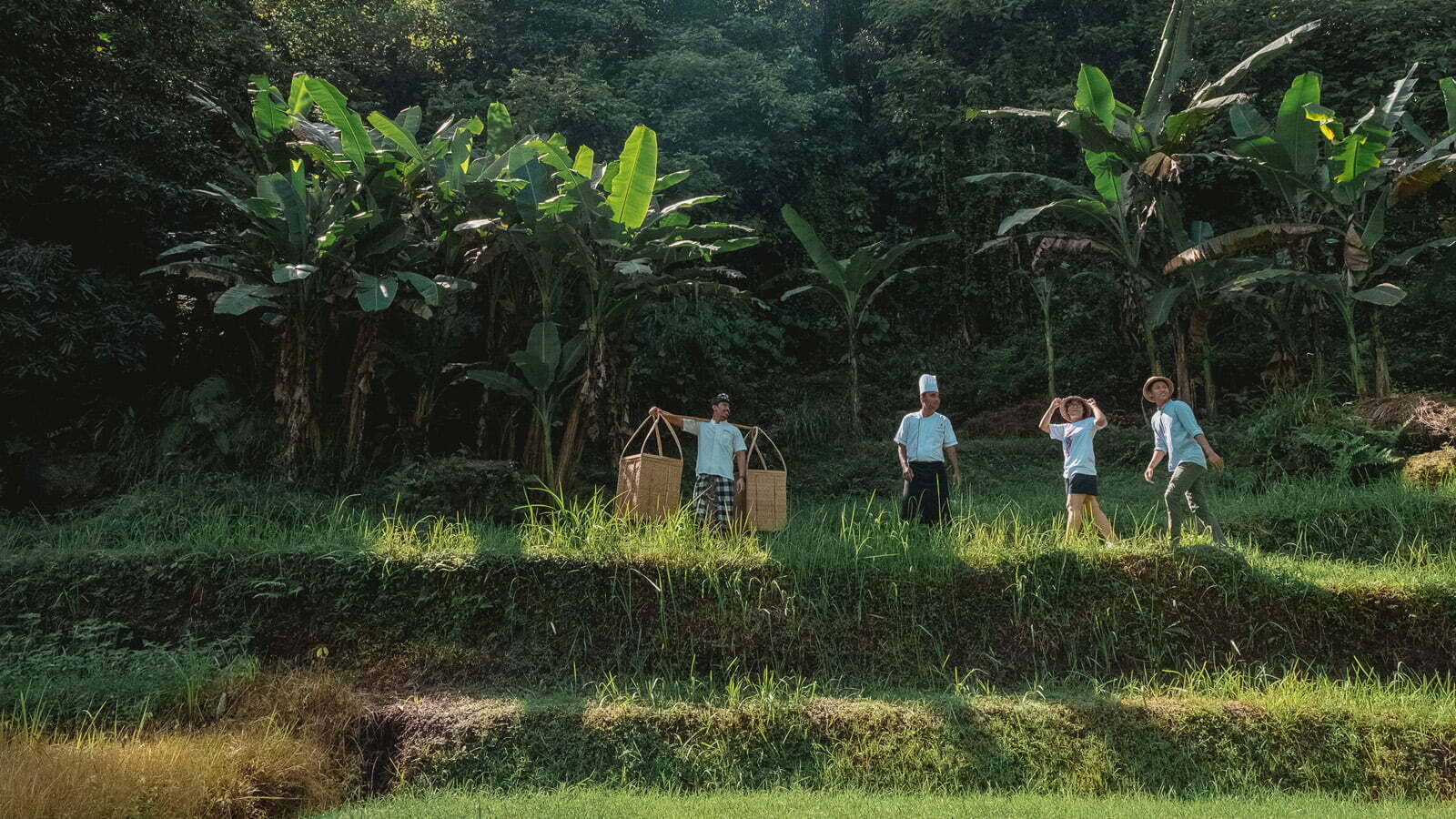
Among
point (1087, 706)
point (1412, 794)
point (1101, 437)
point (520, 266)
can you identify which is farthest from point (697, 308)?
point (1412, 794)

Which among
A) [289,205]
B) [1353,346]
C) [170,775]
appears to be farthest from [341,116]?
[1353,346]

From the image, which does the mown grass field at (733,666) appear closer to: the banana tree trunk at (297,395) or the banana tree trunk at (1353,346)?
the banana tree trunk at (297,395)

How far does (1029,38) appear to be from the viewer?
16.8 metres

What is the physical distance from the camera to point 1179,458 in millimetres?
6496

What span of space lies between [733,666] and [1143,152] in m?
7.70

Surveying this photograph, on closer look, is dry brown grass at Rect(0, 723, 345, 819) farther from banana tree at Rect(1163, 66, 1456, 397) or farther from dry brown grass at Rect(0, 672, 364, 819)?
banana tree at Rect(1163, 66, 1456, 397)

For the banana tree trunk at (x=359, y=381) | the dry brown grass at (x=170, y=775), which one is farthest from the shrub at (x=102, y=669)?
the banana tree trunk at (x=359, y=381)

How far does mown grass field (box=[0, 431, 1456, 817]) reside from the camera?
4.74 metres

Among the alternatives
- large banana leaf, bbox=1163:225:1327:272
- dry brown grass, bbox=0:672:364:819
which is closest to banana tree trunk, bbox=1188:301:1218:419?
A: large banana leaf, bbox=1163:225:1327:272

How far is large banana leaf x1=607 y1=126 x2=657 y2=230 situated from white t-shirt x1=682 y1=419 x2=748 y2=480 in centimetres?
250

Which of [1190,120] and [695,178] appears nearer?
[1190,120]

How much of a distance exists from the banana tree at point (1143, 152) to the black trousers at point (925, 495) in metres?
4.44

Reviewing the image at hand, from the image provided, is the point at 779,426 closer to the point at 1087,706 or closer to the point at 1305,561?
the point at 1305,561

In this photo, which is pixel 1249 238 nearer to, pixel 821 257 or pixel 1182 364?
pixel 1182 364
